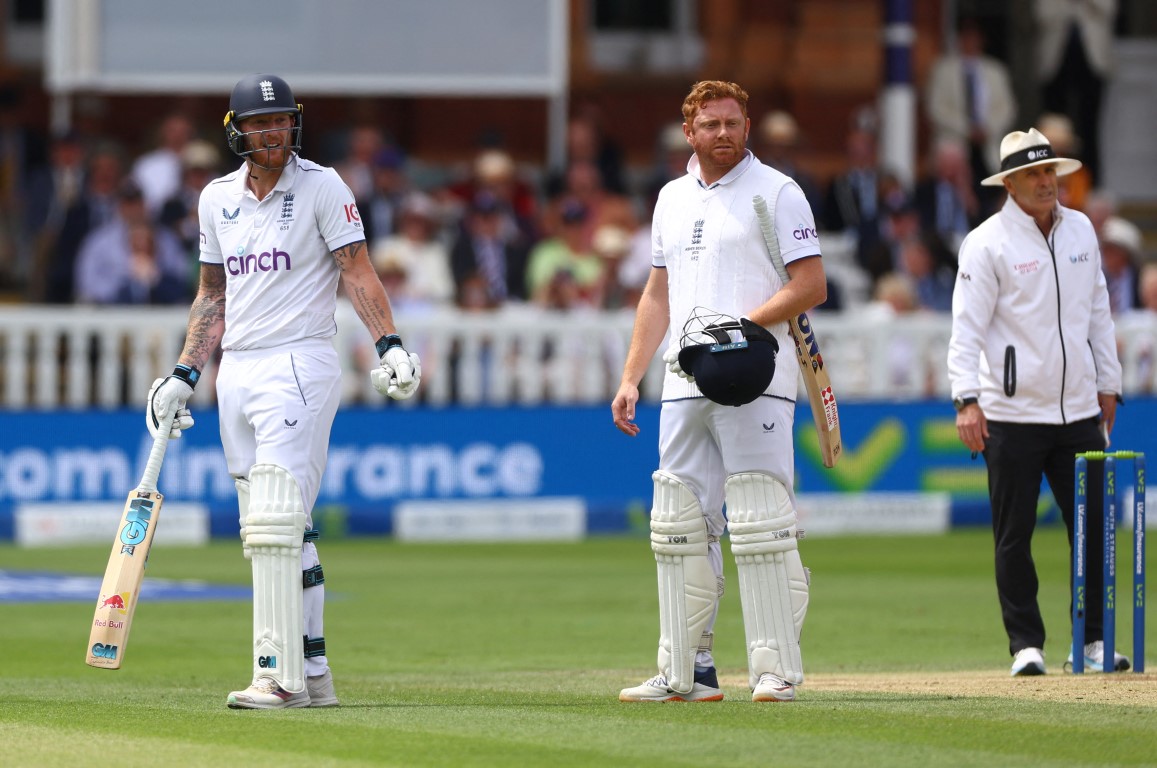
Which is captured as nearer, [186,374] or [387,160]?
[186,374]

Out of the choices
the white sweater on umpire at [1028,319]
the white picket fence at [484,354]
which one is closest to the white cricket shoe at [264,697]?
the white sweater on umpire at [1028,319]

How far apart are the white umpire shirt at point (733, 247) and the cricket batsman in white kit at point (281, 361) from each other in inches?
41.7

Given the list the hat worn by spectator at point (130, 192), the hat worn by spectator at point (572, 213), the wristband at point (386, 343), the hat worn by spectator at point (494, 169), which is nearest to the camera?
the wristband at point (386, 343)

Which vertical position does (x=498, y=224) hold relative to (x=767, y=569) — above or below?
above

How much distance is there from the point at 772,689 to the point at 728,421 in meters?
1.02

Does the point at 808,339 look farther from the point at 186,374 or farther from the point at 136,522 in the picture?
the point at 136,522

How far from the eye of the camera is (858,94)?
26109mm

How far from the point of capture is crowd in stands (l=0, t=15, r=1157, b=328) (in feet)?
62.0

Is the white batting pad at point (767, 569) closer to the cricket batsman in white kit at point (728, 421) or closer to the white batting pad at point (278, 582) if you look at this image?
the cricket batsman in white kit at point (728, 421)

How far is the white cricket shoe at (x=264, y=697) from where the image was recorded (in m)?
8.55

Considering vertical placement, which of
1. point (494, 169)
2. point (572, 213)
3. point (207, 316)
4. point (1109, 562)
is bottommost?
point (1109, 562)

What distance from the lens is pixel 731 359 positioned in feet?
27.5

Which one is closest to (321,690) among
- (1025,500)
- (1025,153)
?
(1025,500)

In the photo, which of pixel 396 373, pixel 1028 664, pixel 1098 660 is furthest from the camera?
pixel 1098 660
